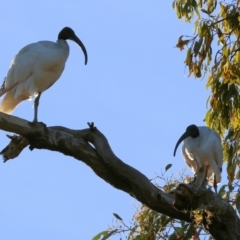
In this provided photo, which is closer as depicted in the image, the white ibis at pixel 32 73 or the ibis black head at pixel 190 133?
the white ibis at pixel 32 73

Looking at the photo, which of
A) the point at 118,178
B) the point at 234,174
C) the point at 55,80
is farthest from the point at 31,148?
the point at 234,174

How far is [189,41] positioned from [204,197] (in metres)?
2.97

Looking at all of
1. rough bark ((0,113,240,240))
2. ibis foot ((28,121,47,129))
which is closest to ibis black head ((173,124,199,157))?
rough bark ((0,113,240,240))

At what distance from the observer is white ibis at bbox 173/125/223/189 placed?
29.3ft

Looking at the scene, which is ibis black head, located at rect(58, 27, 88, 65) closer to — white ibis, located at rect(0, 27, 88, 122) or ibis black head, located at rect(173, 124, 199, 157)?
white ibis, located at rect(0, 27, 88, 122)

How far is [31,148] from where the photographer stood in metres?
6.32

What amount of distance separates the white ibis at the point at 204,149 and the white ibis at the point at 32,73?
1.72 meters

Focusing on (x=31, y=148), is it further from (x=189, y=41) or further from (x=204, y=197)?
(x=189, y=41)

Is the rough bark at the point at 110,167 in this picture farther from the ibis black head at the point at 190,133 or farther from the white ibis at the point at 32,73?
the ibis black head at the point at 190,133

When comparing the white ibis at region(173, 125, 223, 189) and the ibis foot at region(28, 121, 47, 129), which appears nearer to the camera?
the ibis foot at region(28, 121, 47, 129)

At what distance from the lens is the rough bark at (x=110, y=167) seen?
6109 mm

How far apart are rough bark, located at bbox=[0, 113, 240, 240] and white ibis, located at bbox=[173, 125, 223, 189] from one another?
2.69m

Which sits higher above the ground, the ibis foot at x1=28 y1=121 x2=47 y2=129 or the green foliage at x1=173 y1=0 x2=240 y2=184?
the green foliage at x1=173 y1=0 x2=240 y2=184

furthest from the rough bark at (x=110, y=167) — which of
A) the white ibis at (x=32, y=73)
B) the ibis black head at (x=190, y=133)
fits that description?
the ibis black head at (x=190, y=133)
